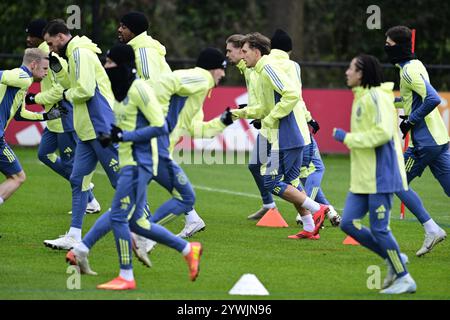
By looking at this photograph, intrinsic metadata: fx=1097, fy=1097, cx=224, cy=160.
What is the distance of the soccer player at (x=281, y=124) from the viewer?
12.9m

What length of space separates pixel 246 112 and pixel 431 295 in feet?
13.7

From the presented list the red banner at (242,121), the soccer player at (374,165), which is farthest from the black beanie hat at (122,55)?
the red banner at (242,121)

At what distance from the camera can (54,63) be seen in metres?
12.5

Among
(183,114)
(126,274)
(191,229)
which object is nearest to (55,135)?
(191,229)

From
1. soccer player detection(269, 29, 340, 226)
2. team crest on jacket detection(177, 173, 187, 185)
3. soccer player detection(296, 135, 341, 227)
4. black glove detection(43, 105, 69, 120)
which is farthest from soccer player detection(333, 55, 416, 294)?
black glove detection(43, 105, 69, 120)

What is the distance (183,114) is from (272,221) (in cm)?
393

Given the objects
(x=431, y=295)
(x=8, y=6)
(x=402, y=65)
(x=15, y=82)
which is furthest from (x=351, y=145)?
(x=8, y=6)

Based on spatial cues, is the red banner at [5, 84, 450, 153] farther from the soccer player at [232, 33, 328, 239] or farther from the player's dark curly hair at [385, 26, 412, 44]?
the player's dark curly hair at [385, 26, 412, 44]

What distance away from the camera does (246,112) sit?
522 inches

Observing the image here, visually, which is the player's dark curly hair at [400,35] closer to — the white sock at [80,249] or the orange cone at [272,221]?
the orange cone at [272,221]

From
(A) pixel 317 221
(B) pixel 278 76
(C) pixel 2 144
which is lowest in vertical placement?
(A) pixel 317 221
